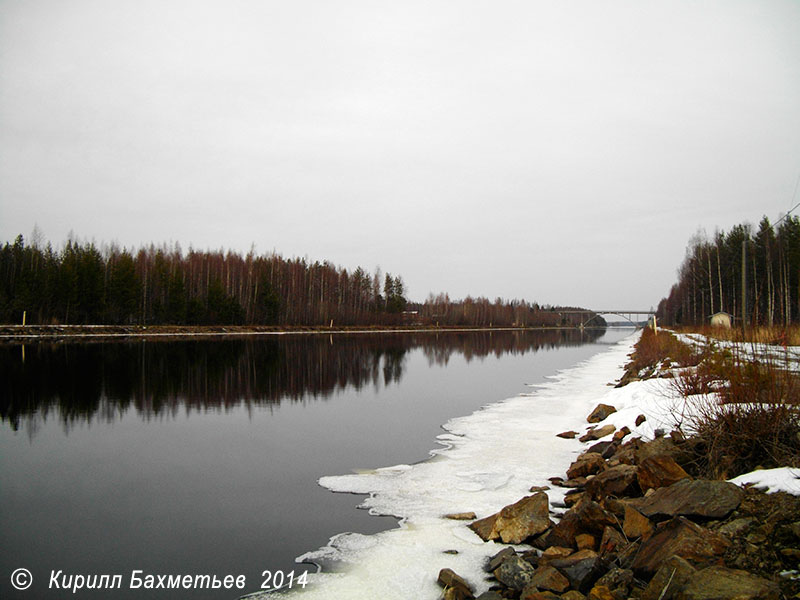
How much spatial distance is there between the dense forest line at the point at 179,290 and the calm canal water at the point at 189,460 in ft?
130

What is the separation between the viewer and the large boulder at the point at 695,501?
199 inches

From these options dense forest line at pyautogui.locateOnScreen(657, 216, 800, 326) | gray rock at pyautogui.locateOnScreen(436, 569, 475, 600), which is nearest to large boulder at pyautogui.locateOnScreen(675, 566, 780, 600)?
gray rock at pyautogui.locateOnScreen(436, 569, 475, 600)

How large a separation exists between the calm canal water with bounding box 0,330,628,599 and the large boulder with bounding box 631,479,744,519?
375 cm

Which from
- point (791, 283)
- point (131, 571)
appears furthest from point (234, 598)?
point (791, 283)

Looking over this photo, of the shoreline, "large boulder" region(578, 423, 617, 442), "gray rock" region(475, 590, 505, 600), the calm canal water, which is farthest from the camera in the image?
the shoreline

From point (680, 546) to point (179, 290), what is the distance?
71.6 metres

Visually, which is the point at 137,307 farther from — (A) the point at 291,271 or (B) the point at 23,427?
(B) the point at 23,427

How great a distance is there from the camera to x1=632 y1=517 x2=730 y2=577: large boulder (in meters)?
4.36

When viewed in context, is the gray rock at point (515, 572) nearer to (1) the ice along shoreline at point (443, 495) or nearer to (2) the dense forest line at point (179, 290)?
(1) the ice along shoreline at point (443, 495)

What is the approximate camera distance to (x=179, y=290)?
225 ft

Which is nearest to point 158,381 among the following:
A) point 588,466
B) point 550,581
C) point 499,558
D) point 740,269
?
point 588,466

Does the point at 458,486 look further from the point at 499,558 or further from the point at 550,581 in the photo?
the point at 550,581

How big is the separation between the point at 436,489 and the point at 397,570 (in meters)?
3.05

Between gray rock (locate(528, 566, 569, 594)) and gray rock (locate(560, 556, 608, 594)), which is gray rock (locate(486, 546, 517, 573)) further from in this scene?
gray rock (locate(560, 556, 608, 594))
